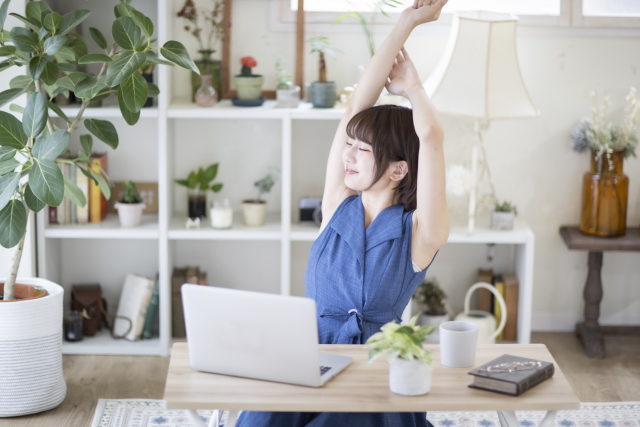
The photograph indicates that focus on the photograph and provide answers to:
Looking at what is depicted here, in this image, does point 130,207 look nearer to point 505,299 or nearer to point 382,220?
point 382,220

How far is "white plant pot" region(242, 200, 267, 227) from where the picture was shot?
328cm

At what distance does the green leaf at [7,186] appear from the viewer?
7.74 feet

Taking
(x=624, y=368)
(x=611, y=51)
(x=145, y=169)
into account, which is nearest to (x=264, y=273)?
(x=145, y=169)

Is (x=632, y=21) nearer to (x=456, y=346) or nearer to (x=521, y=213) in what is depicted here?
(x=521, y=213)

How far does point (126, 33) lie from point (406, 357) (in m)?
1.55

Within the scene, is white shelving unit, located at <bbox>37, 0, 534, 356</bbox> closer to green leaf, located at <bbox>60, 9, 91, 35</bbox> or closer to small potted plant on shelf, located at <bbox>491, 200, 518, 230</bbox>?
small potted plant on shelf, located at <bbox>491, 200, 518, 230</bbox>

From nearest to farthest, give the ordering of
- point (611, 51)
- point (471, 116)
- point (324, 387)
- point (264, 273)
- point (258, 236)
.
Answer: point (324, 387)
point (471, 116)
point (258, 236)
point (611, 51)
point (264, 273)

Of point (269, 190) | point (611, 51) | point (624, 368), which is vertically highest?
point (611, 51)

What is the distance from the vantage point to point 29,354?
259 cm

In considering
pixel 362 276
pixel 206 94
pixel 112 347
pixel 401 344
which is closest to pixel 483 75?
pixel 206 94

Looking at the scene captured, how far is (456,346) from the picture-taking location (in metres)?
1.61

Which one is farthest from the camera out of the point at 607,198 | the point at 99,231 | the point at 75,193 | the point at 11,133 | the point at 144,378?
the point at 607,198

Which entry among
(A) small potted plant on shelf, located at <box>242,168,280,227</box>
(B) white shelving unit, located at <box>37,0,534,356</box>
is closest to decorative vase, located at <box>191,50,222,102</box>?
(B) white shelving unit, located at <box>37,0,534,356</box>

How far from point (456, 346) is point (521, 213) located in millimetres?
2108
